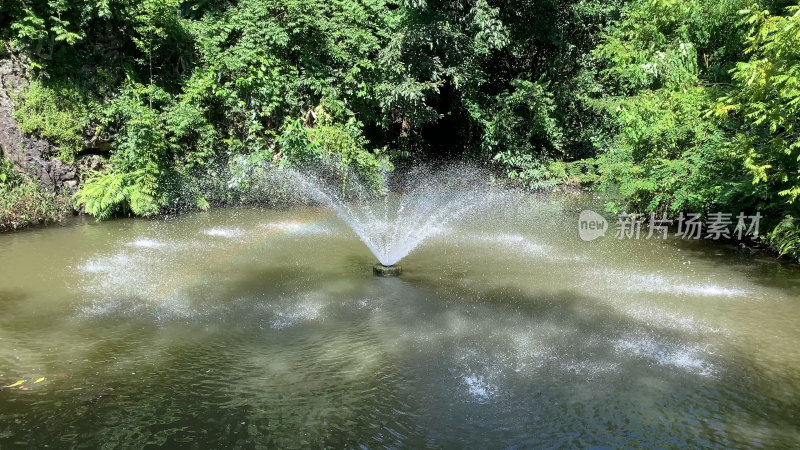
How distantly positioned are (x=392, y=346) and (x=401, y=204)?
8318 millimetres

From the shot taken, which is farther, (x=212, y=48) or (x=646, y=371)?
(x=212, y=48)

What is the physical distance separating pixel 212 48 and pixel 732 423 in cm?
1315

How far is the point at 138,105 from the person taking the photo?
1252 centimetres

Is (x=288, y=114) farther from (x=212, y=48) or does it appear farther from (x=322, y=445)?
(x=322, y=445)

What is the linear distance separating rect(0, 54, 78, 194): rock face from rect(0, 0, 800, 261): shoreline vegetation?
0.06 metres

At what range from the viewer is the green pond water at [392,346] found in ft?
16.0

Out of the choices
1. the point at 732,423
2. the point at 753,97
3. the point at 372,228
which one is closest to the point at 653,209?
the point at 753,97

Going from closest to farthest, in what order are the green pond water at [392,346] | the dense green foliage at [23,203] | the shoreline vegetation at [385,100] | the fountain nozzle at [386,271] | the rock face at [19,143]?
1. the green pond water at [392,346]
2. the fountain nozzle at [386,271]
3. the shoreline vegetation at [385,100]
4. the dense green foliage at [23,203]
5. the rock face at [19,143]

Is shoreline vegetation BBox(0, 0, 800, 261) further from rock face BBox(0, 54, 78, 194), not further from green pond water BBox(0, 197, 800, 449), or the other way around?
green pond water BBox(0, 197, 800, 449)

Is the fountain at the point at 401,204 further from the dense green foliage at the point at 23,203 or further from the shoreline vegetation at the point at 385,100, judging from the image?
the dense green foliage at the point at 23,203

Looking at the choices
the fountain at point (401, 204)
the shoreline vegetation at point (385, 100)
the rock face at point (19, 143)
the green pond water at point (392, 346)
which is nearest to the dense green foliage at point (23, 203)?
the shoreline vegetation at point (385, 100)

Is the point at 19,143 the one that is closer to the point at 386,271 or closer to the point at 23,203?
the point at 23,203

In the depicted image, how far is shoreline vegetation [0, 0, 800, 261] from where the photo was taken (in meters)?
10.4

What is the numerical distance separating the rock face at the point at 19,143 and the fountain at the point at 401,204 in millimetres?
5087
